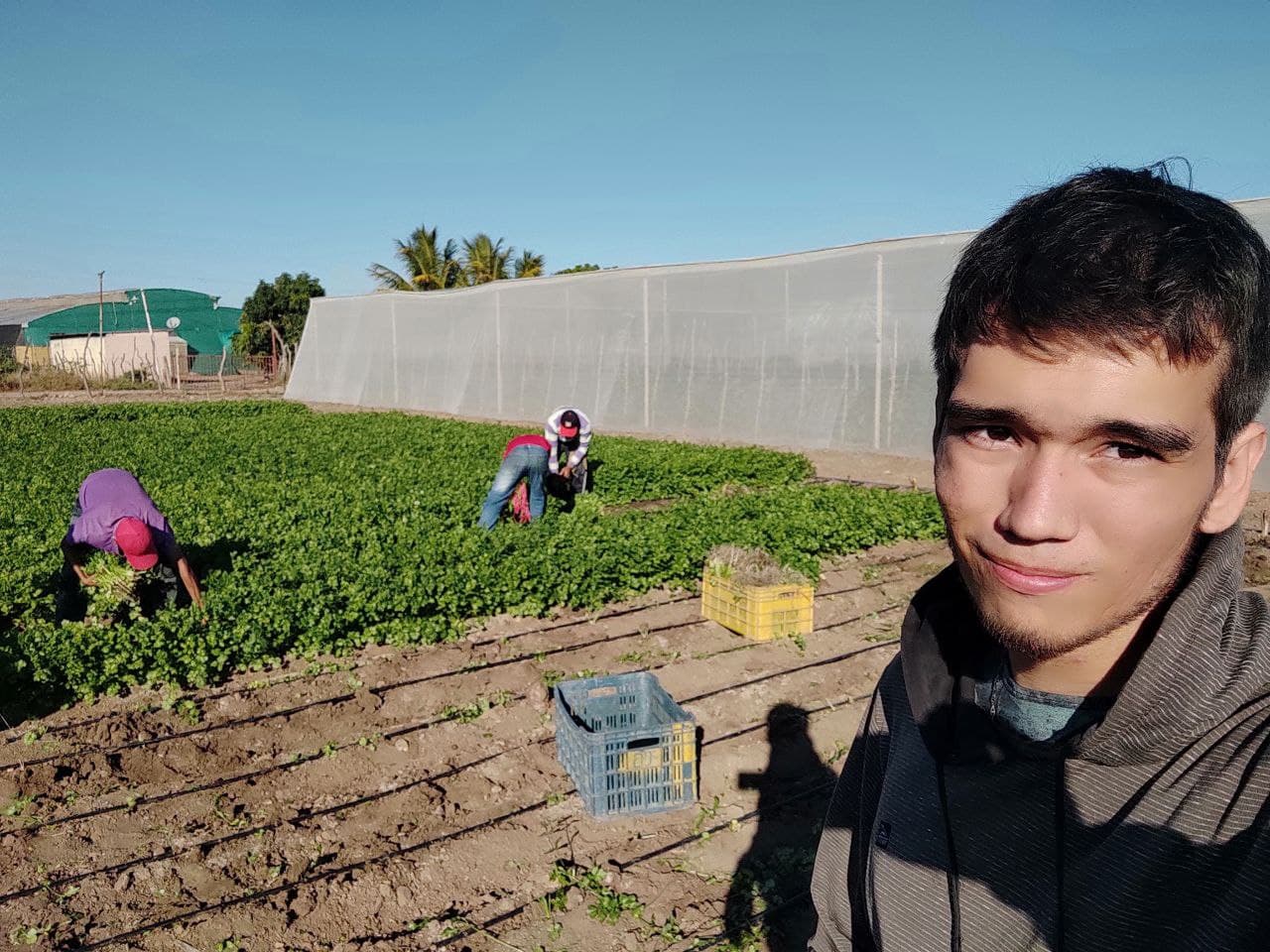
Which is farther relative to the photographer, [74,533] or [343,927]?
[74,533]

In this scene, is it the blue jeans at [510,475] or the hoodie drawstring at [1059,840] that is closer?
the hoodie drawstring at [1059,840]


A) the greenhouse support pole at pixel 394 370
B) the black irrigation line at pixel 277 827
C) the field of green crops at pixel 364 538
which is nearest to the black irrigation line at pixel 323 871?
the black irrigation line at pixel 277 827

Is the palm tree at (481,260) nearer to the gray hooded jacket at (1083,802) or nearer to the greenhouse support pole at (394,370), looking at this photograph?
the greenhouse support pole at (394,370)

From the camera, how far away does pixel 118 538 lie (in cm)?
650

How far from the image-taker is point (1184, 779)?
1.05 metres

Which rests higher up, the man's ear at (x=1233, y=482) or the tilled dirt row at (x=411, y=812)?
the man's ear at (x=1233, y=482)

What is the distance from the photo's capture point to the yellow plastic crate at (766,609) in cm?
709

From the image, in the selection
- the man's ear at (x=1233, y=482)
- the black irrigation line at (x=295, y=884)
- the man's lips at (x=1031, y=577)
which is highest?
the man's ear at (x=1233, y=482)

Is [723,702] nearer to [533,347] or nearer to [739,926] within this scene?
[739,926]

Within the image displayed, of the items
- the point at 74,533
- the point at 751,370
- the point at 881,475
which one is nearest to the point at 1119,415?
the point at 74,533

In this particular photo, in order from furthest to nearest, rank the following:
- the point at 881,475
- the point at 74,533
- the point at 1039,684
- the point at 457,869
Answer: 1. the point at 881,475
2. the point at 74,533
3. the point at 457,869
4. the point at 1039,684

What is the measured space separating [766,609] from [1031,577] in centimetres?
610

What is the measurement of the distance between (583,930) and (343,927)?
1.06 metres

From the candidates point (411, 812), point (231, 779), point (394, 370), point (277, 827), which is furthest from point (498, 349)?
point (277, 827)
